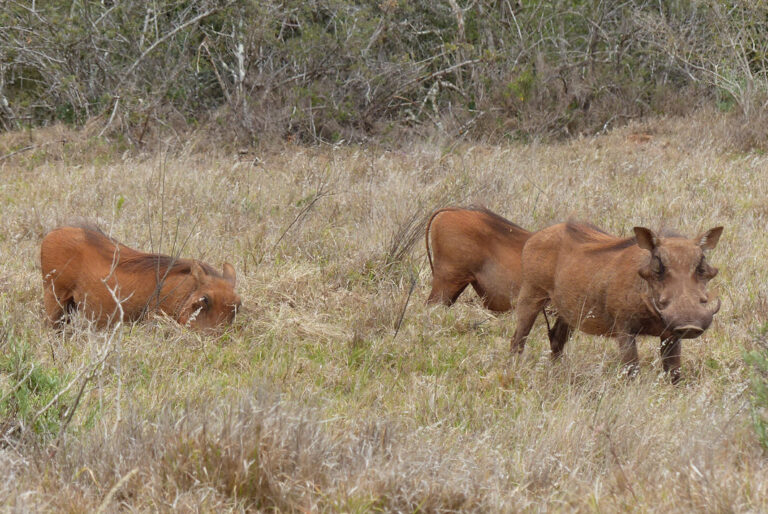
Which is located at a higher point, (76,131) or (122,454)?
(122,454)

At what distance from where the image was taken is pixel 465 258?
16.1ft

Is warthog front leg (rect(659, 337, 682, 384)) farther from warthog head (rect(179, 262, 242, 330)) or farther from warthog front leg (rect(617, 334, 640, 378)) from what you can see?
warthog head (rect(179, 262, 242, 330))

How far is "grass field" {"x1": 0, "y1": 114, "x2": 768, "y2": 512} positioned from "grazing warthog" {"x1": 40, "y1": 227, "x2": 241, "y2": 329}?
0.42ft

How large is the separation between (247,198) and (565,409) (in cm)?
432

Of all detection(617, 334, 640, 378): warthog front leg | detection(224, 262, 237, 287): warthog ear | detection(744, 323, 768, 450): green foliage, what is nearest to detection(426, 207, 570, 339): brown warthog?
detection(617, 334, 640, 378): warthog front leg

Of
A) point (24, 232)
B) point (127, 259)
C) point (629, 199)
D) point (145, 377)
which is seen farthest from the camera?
point (629, 199)

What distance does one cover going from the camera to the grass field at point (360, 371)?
8.43 ft

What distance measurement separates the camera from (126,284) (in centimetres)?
458

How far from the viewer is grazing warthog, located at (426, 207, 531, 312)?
4.77 m

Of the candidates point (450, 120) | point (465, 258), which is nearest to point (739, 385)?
point (465, 258)

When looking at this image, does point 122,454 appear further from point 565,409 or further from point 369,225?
point 369,225

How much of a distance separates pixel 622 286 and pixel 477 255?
4.09 ft

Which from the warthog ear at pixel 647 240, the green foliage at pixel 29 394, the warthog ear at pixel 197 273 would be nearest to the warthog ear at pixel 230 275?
the warthog ear at pixel 197 273

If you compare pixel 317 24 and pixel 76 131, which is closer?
pixel 76 131
